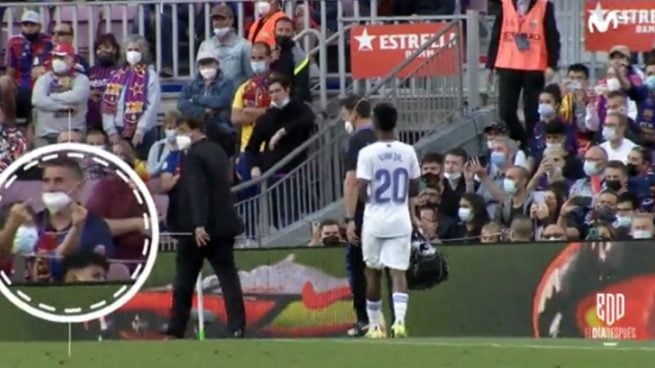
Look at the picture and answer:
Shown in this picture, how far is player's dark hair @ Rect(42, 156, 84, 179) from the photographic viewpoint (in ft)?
51.0

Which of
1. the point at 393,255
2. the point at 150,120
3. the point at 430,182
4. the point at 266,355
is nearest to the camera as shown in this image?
the point at 266,355

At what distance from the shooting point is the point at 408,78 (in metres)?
25.1

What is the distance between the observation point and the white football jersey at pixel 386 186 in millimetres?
19281

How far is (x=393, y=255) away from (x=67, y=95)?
271 inches

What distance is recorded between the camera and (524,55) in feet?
78.0

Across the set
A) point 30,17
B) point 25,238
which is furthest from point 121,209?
point 30,17

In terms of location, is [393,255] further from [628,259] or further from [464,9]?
[464,9]

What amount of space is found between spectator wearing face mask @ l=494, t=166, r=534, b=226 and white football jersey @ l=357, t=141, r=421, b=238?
314cm

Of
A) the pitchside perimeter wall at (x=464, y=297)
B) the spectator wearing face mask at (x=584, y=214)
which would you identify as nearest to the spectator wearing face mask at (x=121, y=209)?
the pitchside perimeter wall at (x=464, y=297)

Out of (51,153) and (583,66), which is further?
(583,66)

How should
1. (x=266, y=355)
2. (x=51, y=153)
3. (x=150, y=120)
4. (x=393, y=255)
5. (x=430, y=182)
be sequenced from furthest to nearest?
1. (x=150, y=120)
2. (x=430, y=182)
3. (x=393, y=255)
4. (x=266, y=355)
5. (x=51, y=153)

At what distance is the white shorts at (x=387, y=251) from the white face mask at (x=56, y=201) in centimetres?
395

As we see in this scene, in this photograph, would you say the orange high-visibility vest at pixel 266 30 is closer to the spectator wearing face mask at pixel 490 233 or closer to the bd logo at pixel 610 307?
the spectator wearing face mask at pixel 490 233

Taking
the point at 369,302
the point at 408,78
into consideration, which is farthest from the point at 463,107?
the point at 369,302
